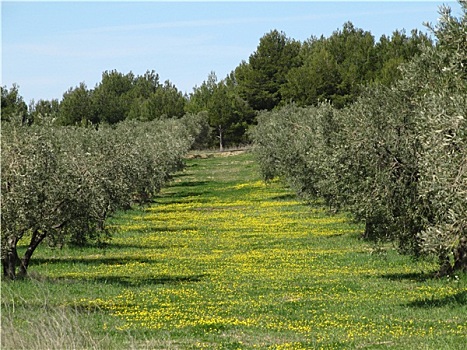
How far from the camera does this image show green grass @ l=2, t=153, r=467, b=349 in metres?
17.8

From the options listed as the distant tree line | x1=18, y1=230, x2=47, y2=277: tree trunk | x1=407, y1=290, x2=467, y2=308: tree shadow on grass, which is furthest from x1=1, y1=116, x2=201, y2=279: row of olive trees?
the distant tree line

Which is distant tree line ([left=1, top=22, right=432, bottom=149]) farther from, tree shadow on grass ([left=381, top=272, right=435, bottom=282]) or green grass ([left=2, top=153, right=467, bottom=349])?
tree shadow on grass ([left=381, top=272, right=435, bottom=282])

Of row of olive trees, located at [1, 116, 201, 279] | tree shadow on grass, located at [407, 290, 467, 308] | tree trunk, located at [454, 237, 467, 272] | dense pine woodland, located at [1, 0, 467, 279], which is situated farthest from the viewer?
tree trunk, located at [454, 237, 467, 272]

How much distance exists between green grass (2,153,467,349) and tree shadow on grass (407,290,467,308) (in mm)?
50

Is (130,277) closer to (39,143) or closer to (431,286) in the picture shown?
(39,143)

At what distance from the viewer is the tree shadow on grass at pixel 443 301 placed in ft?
75.7

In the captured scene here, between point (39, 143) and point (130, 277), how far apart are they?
6.38m

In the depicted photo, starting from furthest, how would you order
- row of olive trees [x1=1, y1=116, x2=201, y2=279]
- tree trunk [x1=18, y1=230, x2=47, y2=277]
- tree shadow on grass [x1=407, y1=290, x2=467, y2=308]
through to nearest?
tree trunk [x1=18, y1=230, x2=47, y2=277]
row of olive trees [x1=1, y1=116, x2=201, y2=279]
tree shadow on grass [x1=407, y1=290, x2=467, y2=308]

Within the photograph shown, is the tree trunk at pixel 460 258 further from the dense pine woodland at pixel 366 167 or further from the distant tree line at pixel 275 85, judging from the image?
the distant tree line at pixel 275 85

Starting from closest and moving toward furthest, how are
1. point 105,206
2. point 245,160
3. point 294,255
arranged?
point 105,206 → point 294,255 → point 245,160

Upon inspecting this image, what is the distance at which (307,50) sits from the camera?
147 metres

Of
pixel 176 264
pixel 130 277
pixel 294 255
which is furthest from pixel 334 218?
pixel 130 277

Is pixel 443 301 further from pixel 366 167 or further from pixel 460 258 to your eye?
pixel 366 167

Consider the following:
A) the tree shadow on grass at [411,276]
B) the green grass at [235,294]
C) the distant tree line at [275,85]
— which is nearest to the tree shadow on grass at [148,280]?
the green grass at [235,294]
